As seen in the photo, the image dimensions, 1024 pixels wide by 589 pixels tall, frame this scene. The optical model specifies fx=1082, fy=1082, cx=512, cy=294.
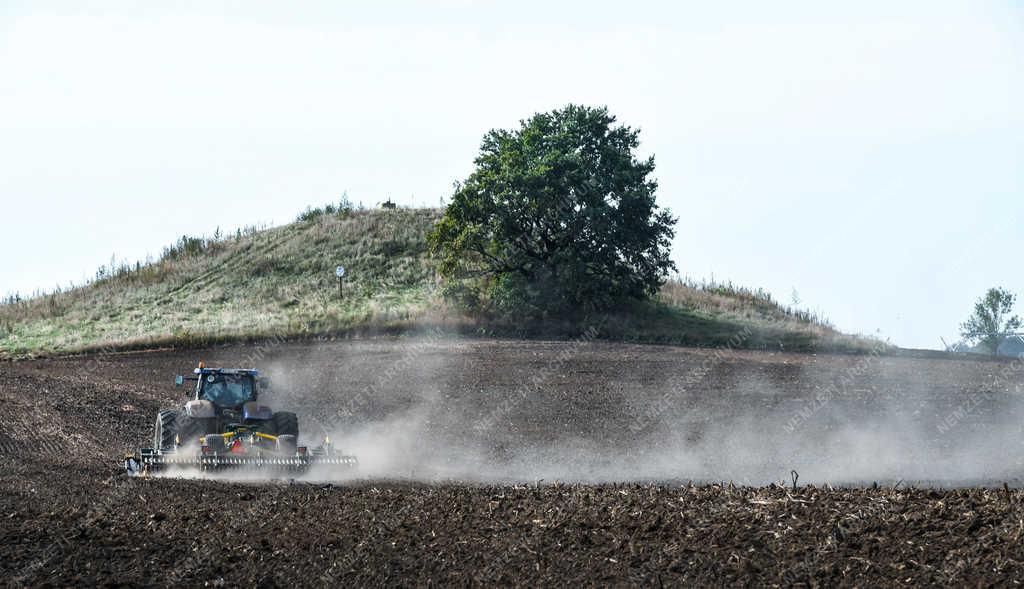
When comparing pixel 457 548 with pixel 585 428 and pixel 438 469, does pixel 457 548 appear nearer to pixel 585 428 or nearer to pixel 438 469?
pixel 438 469

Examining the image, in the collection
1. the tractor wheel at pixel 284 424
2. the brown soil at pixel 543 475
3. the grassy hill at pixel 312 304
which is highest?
the grassy hill at pixel 312 304

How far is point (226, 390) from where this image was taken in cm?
2277

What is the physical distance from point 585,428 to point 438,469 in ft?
18.9

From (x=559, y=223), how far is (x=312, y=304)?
1291cm

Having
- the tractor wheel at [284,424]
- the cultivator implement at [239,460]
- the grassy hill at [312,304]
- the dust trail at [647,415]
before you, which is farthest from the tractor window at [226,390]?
the grassy hill at [312,304]

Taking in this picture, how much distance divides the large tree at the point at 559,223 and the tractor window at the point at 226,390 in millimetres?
24571

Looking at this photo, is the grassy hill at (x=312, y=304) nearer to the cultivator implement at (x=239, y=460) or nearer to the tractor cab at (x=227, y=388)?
the tractor cab at (x=227, y=388)

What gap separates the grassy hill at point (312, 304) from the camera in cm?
4694

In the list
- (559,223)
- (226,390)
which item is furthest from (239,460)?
(559,223)

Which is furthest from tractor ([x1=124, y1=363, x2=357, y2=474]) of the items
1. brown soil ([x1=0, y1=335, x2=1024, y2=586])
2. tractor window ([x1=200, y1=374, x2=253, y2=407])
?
brown soil ([x1=0, y1=335, x2=1024, y2=586])

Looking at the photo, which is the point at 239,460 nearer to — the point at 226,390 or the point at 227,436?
the point at 227,436

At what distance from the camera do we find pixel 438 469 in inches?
904

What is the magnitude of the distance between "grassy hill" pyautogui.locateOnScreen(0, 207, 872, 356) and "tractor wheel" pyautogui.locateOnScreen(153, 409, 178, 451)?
23.9 m

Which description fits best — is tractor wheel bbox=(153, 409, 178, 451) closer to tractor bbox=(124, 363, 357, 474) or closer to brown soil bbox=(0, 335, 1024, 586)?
tractor bbox=(124, 363, 357, 474)
